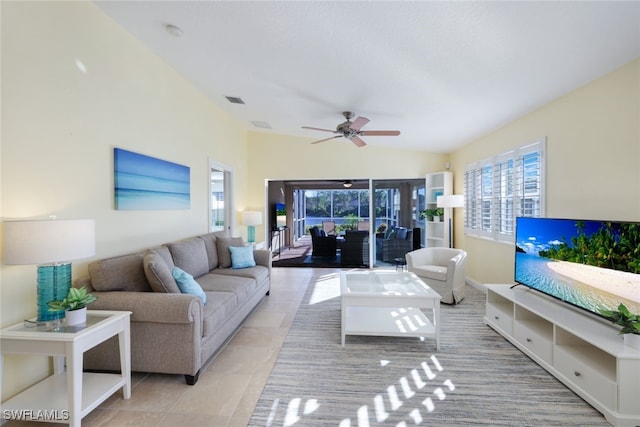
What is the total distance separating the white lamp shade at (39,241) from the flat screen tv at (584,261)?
3754 mm

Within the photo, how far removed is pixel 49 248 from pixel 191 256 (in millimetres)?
1798

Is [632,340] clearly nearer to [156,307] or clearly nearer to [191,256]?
[156,307]

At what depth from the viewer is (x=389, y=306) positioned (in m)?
2.86

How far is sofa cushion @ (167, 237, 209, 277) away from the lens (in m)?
3.33

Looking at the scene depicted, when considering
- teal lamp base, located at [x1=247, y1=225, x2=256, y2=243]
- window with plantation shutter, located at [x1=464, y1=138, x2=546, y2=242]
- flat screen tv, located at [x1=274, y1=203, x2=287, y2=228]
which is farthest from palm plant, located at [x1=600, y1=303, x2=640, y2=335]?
flat screen tv, located at [x1=274, y1=203, x2=287, y2=228]

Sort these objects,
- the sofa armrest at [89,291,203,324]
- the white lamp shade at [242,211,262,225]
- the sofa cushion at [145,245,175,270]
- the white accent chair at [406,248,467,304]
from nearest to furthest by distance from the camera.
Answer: the sofa armrest at [89,291,203,324] → the sofa cushion at [145,245,175,270] → the white accent chair at [406,248,467,304] → the white lamp shade at [242,211,262,225]

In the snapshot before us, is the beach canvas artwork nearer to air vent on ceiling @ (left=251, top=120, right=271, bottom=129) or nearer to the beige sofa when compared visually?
the beige sofa

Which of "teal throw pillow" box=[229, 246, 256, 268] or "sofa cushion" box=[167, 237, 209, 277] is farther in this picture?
"teal throw pillow" box=[229, 246, 256, 268]

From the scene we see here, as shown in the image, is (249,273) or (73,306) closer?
(73,306)

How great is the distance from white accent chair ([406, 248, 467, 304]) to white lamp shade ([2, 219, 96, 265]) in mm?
4008

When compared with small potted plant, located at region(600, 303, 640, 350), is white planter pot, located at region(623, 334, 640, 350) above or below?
below

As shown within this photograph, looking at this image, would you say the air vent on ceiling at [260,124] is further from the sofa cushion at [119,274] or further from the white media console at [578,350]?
the white media console at [578,350]

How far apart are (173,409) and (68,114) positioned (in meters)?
2.42

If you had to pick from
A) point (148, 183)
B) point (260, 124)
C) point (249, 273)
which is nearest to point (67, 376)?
point (148, 183)
